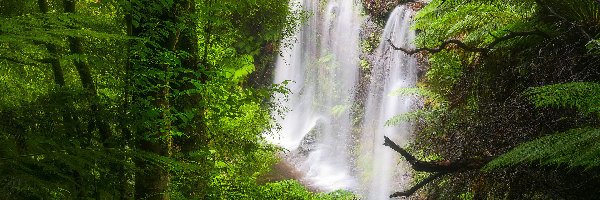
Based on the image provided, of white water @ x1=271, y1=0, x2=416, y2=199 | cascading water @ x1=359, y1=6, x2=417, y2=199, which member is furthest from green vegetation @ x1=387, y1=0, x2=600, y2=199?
cascading water @ x1=359, y1=6, x2=417, y2=199

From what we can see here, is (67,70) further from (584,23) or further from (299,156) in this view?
(299,156)

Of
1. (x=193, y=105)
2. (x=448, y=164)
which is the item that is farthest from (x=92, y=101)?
(x=448, y=164)

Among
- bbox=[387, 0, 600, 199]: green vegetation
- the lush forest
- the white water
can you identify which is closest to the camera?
the lush forest

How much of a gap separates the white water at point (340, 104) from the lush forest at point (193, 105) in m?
6.04

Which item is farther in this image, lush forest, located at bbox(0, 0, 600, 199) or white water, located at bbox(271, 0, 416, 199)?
white water, located at bbox(271, 0, 416, 199)

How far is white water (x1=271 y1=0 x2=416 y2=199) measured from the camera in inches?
449

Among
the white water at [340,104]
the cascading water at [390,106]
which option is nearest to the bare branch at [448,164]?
the white water at [340,104]

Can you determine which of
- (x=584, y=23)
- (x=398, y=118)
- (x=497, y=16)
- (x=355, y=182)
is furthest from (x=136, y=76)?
(x=355, y=182)

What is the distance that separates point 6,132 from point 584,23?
12.2 feet

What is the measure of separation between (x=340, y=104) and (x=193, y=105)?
12335 millimetres

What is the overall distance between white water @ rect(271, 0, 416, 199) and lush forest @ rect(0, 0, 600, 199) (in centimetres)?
604

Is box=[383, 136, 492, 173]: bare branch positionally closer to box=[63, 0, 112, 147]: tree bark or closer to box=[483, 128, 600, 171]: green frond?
box=[483, 128, 600, 171]: green frond

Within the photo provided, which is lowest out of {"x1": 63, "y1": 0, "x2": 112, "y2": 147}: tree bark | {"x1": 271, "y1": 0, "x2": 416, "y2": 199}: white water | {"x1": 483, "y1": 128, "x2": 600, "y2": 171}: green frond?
{"x1": 483, "y1": 128, "x2": 600, "y2": 171}: green frond

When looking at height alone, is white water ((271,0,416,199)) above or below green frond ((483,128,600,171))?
above
